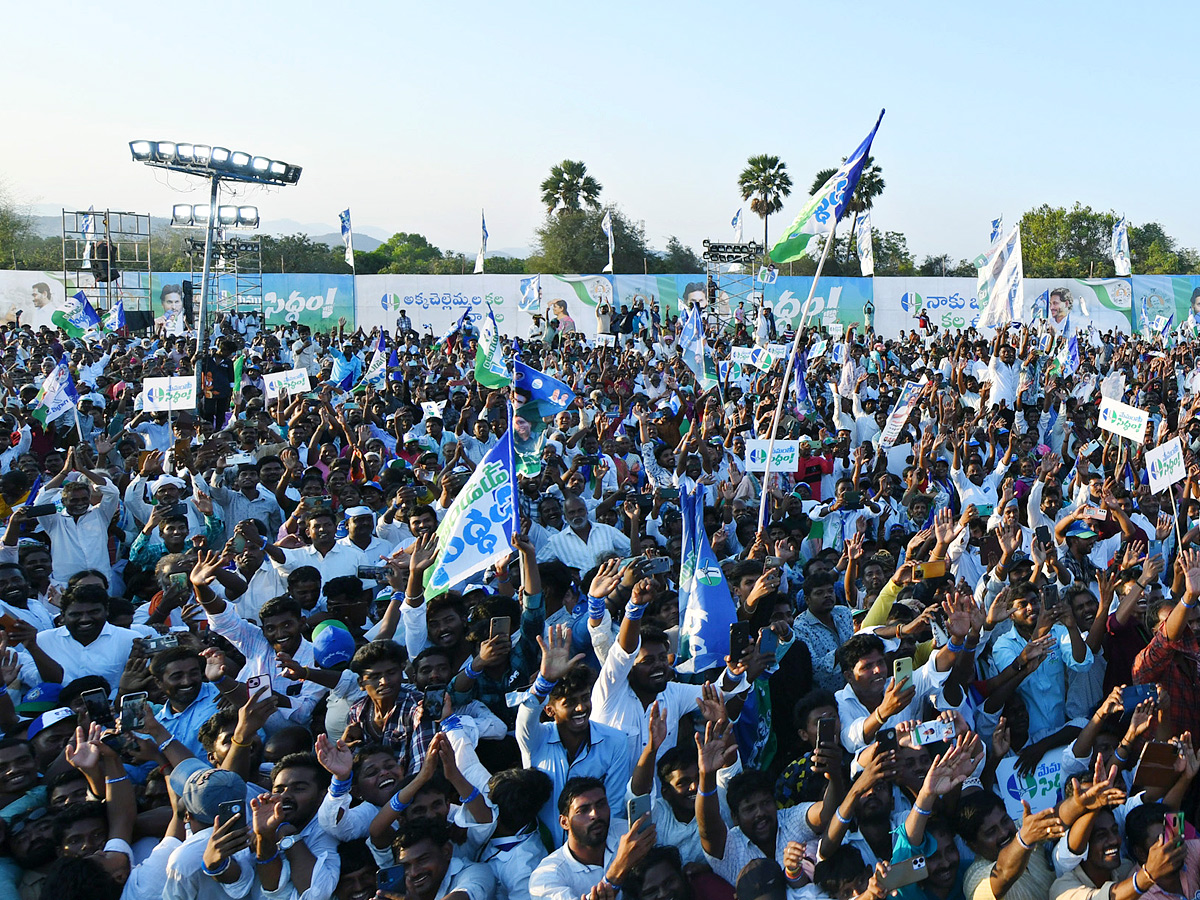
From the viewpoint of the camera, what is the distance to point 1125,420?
873 cm

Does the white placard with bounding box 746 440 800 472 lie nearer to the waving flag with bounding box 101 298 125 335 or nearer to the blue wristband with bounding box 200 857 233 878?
the blue wristband with bounding box 200 857 233 878

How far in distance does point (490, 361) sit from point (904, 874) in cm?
726

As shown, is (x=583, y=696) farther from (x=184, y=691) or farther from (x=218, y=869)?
(x=184, y=691)

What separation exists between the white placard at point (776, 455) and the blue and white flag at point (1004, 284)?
6.77 m

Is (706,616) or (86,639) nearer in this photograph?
(706,616)

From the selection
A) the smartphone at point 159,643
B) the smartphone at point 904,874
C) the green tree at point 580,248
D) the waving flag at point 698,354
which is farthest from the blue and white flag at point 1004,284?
the green tree at point 580,248

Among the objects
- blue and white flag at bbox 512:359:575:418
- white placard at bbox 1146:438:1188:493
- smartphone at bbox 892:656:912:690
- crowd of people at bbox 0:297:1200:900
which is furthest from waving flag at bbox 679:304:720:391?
smartphone at bbox 892:656:912:690

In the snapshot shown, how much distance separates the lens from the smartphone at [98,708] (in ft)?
13.4

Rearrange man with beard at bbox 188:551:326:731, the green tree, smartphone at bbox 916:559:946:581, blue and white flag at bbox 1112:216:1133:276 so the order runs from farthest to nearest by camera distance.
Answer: the green tree < blue and white flag at bbox 1112:216:1133:276 < smartphone at bbox 916:559:946:581 < man with beard at bbox 188:551:326:731

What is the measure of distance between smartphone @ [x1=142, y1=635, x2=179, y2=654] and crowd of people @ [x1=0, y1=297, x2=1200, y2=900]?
1.0 inches

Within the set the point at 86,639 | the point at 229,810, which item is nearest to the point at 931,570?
the point at 229,810

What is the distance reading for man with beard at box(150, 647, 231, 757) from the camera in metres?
4.30

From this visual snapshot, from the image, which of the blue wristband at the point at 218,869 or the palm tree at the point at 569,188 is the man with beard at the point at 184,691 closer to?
the blue wristband at the point at 218,869

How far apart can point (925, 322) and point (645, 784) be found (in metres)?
20.9
